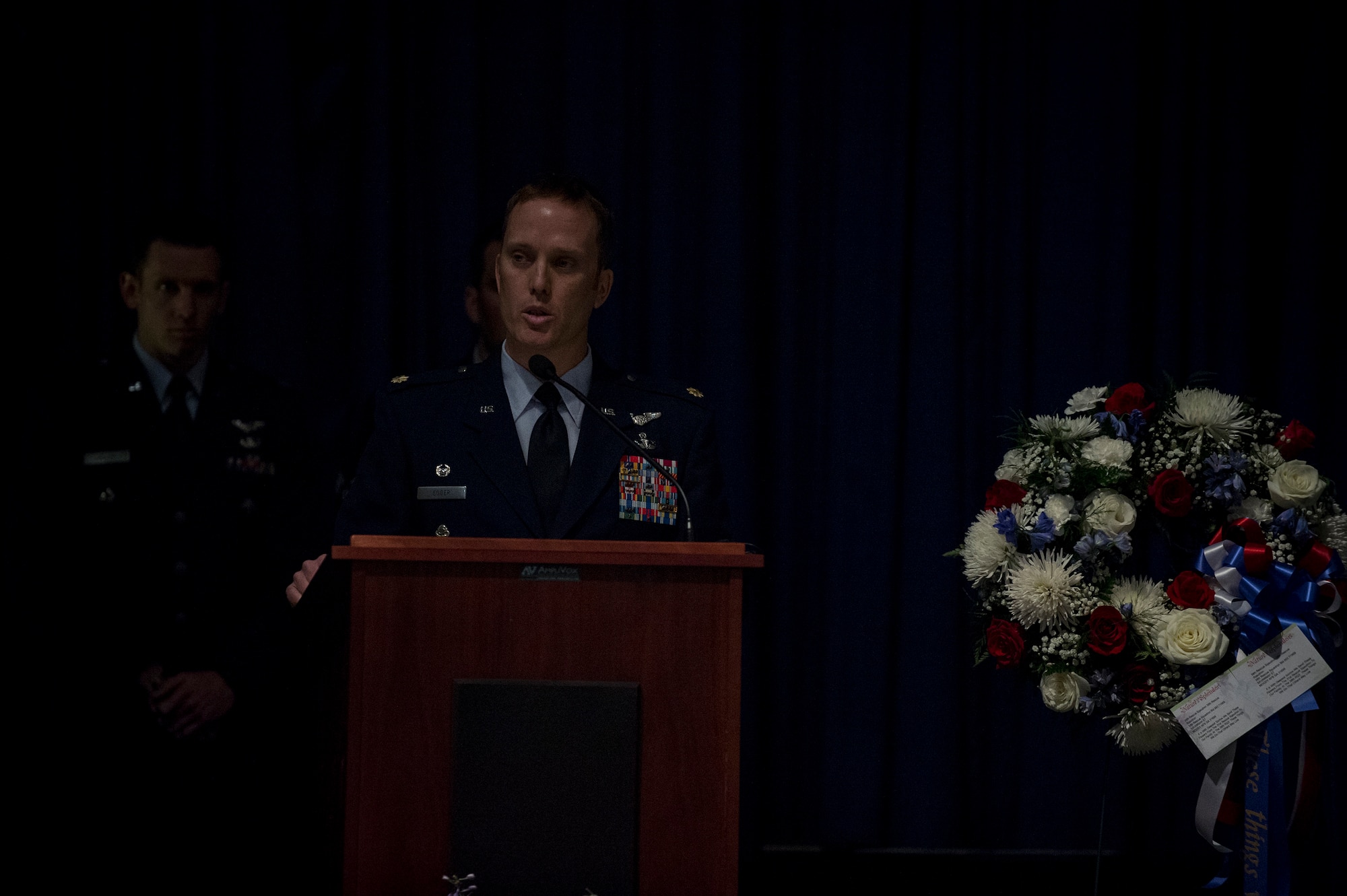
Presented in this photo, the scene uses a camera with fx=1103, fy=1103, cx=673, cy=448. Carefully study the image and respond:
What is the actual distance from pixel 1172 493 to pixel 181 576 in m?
2.29

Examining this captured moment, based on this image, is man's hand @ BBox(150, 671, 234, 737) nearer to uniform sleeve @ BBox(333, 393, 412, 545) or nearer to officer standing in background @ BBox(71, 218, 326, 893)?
officer standing in background @ BBox(71, 218, 326, 893)

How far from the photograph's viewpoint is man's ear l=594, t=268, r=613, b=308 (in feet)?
7.29

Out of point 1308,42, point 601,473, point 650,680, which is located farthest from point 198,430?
point 1308,42

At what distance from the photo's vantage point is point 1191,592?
231cm

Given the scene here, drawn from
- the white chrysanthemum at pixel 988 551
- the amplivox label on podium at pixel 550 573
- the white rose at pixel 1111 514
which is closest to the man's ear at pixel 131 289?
the amplivox label on podium at pixel 550 573

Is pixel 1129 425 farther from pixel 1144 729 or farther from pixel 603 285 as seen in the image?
pixel 603 285

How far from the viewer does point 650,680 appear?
1.42m

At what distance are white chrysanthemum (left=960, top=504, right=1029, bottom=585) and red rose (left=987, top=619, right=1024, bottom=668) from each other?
0.38ft

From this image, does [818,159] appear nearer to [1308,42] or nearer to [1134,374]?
[1134,374]

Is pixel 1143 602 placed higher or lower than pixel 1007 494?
lower

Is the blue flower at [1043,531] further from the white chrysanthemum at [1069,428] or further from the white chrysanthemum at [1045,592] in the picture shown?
the white chrysanthemum at [1069,428]

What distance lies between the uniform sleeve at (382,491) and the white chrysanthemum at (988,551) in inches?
49.1

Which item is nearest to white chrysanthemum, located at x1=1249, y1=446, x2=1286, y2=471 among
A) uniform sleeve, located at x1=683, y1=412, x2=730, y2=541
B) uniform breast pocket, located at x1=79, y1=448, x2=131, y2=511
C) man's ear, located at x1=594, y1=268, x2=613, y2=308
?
uniform sleeve, located at x1=683, y1=412, x2=730, y2=541

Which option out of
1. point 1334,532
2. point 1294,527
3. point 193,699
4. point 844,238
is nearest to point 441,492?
point 193,699
